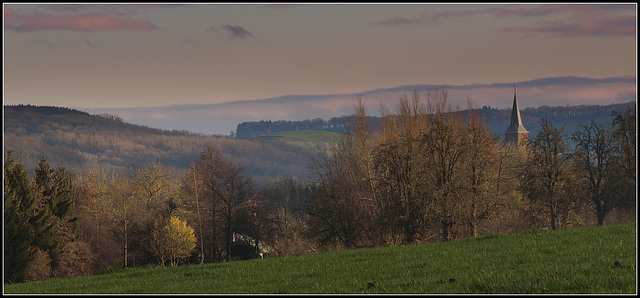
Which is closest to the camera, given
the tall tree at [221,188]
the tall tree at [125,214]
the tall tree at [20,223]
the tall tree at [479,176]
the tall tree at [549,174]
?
the tall tree at [479,176]

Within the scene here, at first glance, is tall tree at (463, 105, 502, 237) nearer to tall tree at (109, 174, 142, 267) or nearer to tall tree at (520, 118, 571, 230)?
tall tree at (520, 118, 571, 230)

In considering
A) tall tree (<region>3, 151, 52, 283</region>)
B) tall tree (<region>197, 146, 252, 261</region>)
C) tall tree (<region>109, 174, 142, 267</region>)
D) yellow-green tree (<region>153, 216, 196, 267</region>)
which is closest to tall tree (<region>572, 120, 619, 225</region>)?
tall tree (<region>197, 146, 252, 261</region>)

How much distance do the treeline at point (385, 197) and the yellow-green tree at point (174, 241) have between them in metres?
0.14

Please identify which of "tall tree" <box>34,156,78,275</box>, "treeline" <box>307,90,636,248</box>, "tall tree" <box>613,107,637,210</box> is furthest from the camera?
"tall tree" <box>34,156,78,275</box>

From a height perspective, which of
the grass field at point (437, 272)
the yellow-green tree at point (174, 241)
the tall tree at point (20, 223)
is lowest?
the yellow-green tree at point (174, 241)

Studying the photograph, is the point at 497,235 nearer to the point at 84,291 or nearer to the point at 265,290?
the point at 265,290

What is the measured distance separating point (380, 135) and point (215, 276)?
41.2 metres

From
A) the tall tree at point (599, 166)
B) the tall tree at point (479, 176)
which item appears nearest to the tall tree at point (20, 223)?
the tall tree at point (479, 176)

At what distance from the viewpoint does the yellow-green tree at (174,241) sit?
63.8 metres

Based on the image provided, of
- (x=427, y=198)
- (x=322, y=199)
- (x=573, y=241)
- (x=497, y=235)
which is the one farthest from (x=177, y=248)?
(x=573, y=241)

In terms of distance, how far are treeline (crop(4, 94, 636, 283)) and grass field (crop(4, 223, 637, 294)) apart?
16237mm

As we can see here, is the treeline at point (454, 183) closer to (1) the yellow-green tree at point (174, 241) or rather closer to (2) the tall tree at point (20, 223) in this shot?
(1) the yellow-green tree at point (174, 241)

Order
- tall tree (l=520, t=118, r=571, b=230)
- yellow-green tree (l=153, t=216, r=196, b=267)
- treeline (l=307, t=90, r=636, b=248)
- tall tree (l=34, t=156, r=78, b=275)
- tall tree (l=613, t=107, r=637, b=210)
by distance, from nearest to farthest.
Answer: treeline (l=307, t=90, r=636, b=248)
tall tree (l=613, t=107, r=637, b=210)
tall tree (l=520, t=118, r=571, b=230)
tall tree (l=34, t=156, r=78, b=275)
yellow-green tree (l=153, t=216, r=196, b=267)

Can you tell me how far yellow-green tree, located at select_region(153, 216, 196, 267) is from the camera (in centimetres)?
6384
